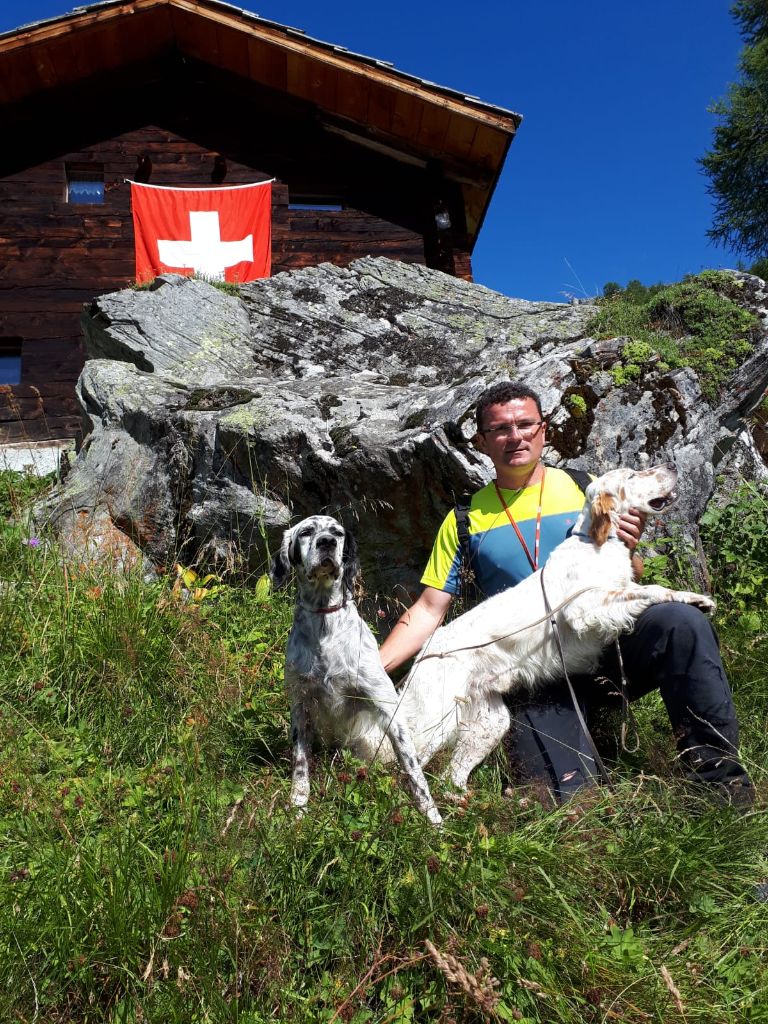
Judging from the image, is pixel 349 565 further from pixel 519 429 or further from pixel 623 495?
pixel 623 495

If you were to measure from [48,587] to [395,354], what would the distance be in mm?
2977

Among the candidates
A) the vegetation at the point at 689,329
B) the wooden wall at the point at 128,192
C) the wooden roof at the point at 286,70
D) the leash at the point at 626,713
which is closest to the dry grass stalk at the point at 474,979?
the leash at the point at 626,713

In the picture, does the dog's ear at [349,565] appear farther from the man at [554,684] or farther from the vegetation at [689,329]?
the vegetation at [689,329]

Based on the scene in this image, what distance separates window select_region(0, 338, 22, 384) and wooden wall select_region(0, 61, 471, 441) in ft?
0.93

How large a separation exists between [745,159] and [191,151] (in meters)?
15.3

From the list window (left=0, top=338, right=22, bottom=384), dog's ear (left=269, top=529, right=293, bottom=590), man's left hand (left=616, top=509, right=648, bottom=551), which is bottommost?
window (left=0, top=338, right=22, bottom=384)

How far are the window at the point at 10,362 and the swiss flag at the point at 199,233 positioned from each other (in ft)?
7.25

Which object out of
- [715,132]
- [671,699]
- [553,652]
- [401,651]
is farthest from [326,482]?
[715,132]

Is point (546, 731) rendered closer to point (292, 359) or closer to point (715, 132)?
point (292, 359)

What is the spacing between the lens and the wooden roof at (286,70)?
10.2m

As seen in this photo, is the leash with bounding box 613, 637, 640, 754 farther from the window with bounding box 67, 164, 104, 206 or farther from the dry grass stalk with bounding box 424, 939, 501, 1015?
the window with bounding box 67, 164, 104, 206

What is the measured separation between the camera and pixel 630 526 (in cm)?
310

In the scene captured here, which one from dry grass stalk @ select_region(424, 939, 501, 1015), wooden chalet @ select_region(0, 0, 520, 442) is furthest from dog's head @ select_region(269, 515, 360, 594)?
wooden chalet @ select_region(0, 0, 520, 442)

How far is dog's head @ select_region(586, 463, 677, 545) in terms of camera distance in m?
3.04
